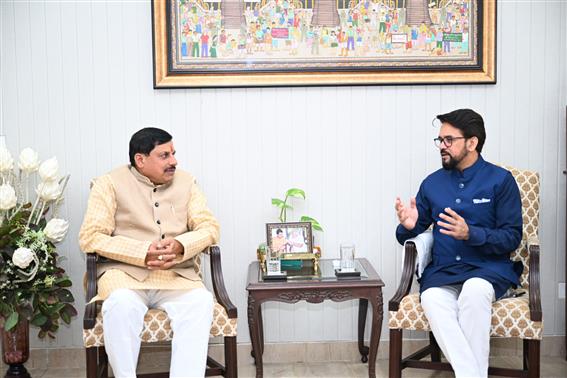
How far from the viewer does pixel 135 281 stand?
335 cm

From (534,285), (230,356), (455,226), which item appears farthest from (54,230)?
(534,285)

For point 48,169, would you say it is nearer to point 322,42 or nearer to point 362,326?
point 322,42

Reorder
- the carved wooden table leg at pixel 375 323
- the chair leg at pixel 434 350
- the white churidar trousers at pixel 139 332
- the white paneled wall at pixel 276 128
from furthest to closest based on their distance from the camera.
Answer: the white paneled wall at pixel 276 128 → the chair leg at pixel 434 350 → the carved wooden table leg at pixel 375 323 → the white churidar trousers at pixel 139 332

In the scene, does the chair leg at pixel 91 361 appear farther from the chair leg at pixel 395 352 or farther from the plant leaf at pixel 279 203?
the chair leg at pixel 395 352

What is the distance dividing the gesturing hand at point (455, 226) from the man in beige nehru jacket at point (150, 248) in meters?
1.10

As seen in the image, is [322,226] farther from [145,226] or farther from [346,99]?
[145,226]

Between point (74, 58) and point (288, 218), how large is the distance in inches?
57.7

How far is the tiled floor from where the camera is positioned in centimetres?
384

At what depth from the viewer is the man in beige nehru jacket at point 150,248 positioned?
316 centimetres

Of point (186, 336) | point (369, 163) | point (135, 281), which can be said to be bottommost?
point (186, 336)

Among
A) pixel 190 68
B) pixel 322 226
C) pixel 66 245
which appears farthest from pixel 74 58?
pixel 322 226

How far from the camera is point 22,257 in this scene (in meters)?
3.37

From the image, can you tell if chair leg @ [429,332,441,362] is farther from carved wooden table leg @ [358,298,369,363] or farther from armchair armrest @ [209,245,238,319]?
armchair armrest @ [209,245,238,319]

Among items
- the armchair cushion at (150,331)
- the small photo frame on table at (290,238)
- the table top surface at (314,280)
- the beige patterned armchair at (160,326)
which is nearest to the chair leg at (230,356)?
the beige patterned armchair at (160,326)
